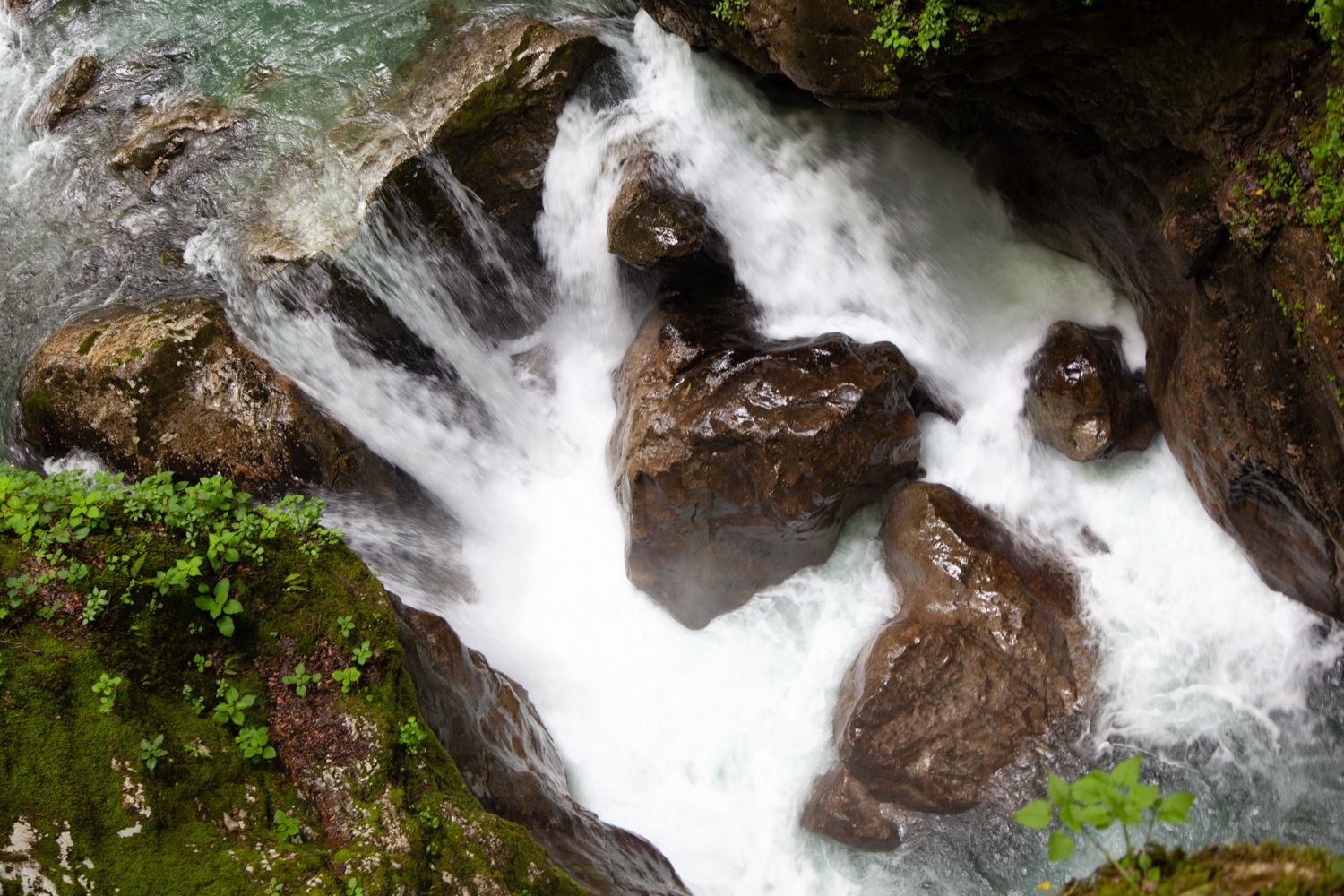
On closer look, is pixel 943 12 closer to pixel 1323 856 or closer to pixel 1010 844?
pixel 1323 856

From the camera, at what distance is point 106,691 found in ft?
12.1

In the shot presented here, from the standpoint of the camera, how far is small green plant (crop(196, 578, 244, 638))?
13.3 ft

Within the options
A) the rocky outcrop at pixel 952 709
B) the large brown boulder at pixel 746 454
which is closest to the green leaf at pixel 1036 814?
the rocky outcrop at pixel 952 709

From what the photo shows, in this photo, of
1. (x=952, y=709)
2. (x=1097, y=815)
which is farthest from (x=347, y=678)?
(x=952, y=709)

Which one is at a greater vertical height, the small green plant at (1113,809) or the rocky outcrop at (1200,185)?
the rocky outcrop at (1200,185)

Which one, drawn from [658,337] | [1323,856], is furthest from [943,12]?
[1323,856]

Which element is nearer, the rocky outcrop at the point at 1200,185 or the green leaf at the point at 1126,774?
the green leaf at the point at 1126,774

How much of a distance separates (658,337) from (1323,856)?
19.6ft

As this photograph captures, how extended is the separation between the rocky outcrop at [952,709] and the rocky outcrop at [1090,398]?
1.52 meters

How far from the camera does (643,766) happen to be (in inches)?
268

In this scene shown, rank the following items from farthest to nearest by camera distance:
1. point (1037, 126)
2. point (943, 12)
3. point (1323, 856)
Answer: point (1037, 126)
point (943, 12)
point (1323, 856)

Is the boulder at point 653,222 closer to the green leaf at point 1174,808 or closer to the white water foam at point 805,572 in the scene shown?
the white water foam at point 805,572

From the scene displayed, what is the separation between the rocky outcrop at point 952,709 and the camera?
20.0 ft

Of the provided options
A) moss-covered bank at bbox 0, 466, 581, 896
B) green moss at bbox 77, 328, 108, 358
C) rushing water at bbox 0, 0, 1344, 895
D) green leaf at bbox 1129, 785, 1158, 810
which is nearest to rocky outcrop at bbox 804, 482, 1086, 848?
rushing water at bbox 0, 0, 1344, 895
